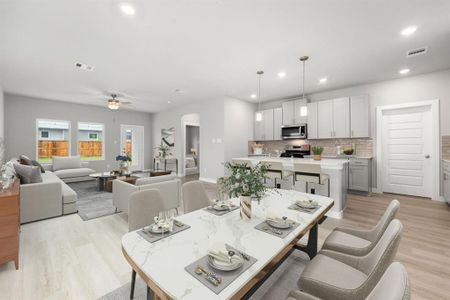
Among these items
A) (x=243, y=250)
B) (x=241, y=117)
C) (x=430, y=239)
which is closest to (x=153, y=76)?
(x=241, y=117)

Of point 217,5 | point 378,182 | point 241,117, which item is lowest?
point 378,182

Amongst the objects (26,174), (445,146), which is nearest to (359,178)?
(445,146)

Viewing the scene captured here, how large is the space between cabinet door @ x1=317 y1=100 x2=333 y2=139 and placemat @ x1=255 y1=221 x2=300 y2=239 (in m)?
4.76

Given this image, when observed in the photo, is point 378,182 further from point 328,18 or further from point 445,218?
point 328,18

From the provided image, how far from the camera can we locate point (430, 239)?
266 cm

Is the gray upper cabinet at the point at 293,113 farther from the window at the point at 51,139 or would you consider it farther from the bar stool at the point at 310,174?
the window at the point at 51,139

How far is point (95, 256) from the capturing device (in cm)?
229

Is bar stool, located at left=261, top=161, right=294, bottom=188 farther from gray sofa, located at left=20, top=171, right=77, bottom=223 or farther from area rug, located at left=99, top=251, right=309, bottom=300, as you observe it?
gray sofa, located at left=20, top=171, right=77, bottom=223

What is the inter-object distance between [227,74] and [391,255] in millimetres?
4103

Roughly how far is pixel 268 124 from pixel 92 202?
18.0ft

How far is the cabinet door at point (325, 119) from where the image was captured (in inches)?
212

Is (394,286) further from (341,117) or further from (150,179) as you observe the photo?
(341,117)

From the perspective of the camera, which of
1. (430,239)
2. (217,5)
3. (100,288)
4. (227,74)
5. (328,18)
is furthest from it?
(227,74)

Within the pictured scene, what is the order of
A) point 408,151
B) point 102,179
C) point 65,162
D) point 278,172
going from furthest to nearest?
point 65,162
point 102,179
point 408,151
point 278,172
